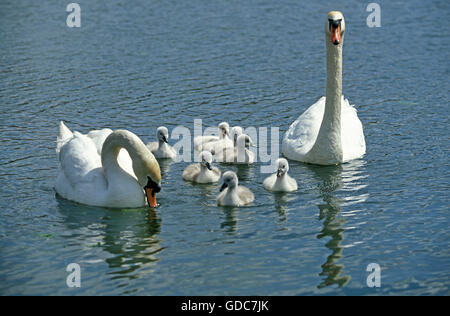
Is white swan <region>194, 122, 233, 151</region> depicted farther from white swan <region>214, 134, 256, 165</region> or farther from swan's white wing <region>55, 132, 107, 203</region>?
swan's white wing <region>55, 132, 107, 203</region>

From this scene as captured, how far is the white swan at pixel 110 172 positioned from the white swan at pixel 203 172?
3.57 ft

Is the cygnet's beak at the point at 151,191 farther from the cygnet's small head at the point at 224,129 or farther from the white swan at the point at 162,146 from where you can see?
the cygnet's small head at the point at 224,129

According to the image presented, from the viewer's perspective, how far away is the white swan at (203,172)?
544 inches

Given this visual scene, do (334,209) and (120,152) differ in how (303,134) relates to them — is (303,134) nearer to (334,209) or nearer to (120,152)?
(334,209)

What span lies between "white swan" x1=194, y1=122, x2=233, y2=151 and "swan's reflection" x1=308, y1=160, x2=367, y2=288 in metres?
1.73

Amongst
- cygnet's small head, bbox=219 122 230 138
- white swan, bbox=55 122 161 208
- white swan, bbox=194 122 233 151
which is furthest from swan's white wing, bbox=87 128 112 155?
cygnet's small head, bbox=219 122 230 138

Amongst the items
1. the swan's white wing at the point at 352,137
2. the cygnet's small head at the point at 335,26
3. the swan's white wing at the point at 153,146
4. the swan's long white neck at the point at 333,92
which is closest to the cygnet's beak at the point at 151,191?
the swan's white wing at the point at 153,146

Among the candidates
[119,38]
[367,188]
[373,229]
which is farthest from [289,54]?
[373,229]

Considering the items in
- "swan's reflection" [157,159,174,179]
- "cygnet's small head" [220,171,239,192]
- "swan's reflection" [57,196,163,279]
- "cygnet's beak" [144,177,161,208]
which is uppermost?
"swan's reflection" [157,159,174,179]

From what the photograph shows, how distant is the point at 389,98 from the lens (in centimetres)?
1872

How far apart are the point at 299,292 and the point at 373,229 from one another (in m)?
2.31

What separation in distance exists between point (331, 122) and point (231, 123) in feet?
9.27

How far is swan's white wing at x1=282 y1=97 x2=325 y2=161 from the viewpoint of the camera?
1527cm
